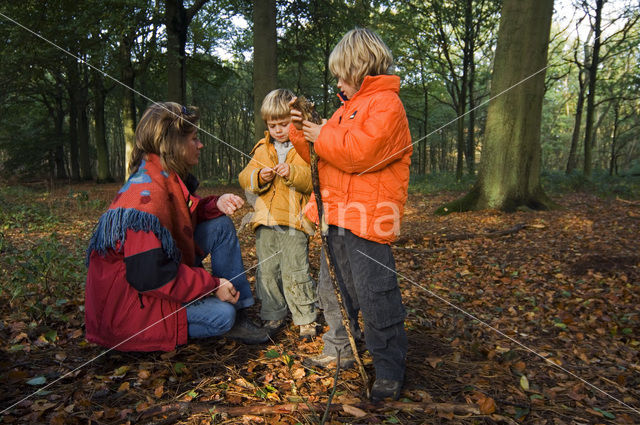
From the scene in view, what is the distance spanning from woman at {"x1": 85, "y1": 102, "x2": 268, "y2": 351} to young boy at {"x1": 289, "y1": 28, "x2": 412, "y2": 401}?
0.78m

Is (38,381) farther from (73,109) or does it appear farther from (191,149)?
(73,109)

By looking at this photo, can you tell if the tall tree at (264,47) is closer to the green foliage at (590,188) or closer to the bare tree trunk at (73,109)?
the green foliage at (590,188)

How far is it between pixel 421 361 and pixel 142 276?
177cm

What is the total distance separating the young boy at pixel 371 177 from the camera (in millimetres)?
1877

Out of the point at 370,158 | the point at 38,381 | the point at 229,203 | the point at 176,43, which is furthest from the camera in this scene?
the point at 176,43

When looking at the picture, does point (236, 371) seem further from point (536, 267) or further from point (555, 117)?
point (555, 117)

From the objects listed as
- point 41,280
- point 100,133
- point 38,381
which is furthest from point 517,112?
point 100,133

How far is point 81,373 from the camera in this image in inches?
82.7

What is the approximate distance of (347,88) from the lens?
82.8 inches

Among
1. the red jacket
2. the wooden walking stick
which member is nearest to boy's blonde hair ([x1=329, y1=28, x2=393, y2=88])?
the wooden walking stick

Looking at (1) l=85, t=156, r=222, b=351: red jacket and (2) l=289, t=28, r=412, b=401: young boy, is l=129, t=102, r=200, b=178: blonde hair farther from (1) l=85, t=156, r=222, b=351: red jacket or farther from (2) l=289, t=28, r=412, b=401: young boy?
(2) l=289, t=28, r=412, b=401: young boy

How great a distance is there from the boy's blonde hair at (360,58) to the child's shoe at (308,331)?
175 cm

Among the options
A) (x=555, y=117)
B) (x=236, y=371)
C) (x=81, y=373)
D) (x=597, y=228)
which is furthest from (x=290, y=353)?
(x=555, y=117)

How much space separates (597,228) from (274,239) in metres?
5.66
